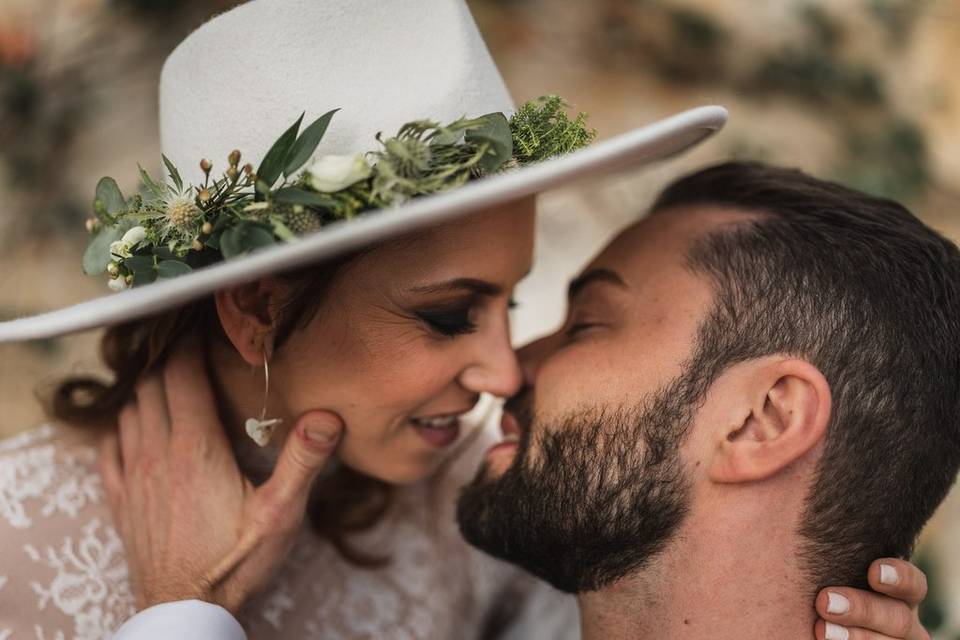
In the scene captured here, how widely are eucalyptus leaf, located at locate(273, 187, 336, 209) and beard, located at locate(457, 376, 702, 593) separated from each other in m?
0.92

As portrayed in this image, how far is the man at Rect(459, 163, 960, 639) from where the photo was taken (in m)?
2.10

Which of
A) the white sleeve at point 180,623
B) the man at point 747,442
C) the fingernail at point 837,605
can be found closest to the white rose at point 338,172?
the man at point 747,442

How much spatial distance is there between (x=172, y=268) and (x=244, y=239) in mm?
191

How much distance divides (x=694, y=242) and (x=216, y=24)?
1.33 metres

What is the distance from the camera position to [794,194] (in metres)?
2.41

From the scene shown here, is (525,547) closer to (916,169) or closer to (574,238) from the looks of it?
(574,238)

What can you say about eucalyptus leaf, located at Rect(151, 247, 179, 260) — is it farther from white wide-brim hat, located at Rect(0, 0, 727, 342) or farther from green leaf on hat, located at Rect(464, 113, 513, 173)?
green leaf on hat, located at Rect(464, 113, 513, 173)

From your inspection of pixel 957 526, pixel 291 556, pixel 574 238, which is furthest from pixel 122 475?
pixel 957 526

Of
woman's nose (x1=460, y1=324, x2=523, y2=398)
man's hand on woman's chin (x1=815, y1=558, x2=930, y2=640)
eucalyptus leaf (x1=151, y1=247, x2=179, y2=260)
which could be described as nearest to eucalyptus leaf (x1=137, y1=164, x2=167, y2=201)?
eucalyptus leaf (x1=151, y1=247, x2=179, y2=260)

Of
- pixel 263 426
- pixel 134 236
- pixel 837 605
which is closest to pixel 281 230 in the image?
pixel 134 236

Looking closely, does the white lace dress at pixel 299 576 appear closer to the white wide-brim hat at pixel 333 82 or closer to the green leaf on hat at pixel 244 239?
the white wide-brim hat at pixel 333 82

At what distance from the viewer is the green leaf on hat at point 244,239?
5.45 ft

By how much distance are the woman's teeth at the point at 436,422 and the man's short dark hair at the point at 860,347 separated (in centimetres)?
70

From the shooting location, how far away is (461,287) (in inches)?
81.3
